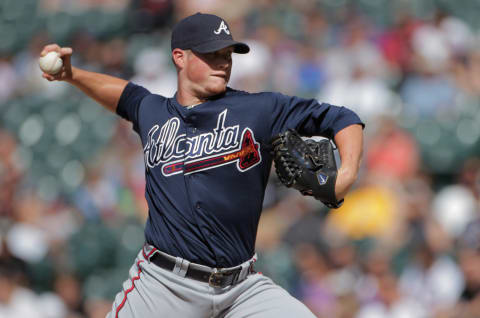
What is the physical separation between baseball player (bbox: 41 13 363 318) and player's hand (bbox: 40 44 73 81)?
2.04ft

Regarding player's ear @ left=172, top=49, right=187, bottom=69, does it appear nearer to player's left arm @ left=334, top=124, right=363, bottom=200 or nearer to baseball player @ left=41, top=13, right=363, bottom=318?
baseball player @ left=41, top=13, right=363, bottom=318

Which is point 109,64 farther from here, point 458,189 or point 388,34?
point 458,189

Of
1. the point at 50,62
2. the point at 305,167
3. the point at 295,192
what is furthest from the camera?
the point at 295,192

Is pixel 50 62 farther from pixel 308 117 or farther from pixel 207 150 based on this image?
pixel 308 117

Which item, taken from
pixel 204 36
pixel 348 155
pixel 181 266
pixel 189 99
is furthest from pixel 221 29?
pixel 181 266

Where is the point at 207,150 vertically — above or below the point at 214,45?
below

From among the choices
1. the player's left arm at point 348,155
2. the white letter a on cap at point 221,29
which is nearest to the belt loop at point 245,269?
the player's left arm at point 348,155

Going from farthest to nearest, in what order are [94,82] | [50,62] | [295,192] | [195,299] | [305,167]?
1. [295,192]
2. [94,82]
3. [50,62]
4. [195,299]
5. [305,167]

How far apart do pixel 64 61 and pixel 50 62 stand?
9 centimetres

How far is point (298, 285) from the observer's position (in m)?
6.21

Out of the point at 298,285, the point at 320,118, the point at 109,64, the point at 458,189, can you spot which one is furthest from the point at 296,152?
the point at 109,64

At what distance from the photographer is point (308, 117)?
3271 mm

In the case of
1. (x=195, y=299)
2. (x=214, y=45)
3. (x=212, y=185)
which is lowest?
(x=195, y=299)

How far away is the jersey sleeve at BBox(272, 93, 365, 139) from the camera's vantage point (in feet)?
10.5
